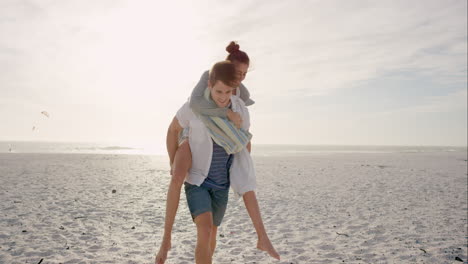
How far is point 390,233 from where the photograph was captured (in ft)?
20.9

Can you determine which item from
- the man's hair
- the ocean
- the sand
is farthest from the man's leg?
the ocean

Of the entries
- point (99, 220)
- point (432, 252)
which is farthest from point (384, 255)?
point (99, 220)

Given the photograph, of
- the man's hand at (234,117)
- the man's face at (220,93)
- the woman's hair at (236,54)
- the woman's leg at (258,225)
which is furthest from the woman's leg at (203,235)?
the woman's hair at (236,54)

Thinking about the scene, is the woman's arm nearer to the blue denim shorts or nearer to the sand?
the blue denim shorts

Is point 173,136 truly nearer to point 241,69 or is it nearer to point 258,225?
point 241,69

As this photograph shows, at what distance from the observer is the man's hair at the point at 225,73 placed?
8.16ft

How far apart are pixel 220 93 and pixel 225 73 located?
0.17 meters

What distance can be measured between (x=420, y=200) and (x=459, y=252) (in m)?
4.94

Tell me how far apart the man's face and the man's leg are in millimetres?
870

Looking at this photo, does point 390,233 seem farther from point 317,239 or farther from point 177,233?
point 177,233

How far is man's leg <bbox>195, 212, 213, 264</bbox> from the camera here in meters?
2.61

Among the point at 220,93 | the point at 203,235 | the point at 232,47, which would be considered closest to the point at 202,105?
the point at 220,93

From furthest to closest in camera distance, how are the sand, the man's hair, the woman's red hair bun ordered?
the sand, the woman's red hair bun, the man's hair

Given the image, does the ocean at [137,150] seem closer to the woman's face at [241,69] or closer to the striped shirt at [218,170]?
the striped shirt at [218,170]
